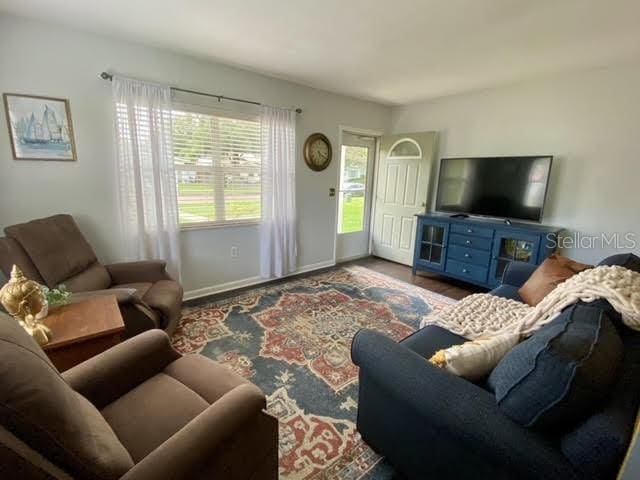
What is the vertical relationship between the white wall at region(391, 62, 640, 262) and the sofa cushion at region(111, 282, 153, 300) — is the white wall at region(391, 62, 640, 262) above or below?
above

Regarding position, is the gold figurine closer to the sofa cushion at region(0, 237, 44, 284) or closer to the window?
the sofa cushion at region(0, 237, 44, 284)

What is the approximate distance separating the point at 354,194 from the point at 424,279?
165cm

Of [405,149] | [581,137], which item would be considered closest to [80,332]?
[405,149]

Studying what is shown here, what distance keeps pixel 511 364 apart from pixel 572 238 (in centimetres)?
306

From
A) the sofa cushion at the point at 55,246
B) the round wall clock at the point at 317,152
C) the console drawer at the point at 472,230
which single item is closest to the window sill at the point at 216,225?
the sofa cushion at the point at 55,246

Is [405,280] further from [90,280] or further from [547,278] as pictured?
[90,280]

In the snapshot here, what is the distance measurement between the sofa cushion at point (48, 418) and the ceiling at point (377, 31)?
2149 millimetres

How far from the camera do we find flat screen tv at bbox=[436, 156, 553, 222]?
3.17 meters

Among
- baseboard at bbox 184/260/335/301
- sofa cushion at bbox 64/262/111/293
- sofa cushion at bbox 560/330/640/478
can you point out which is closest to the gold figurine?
sofa cushion at bbox 64/262/111/293

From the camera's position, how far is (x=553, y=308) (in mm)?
1343

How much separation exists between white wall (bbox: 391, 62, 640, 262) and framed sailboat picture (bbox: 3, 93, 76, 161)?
4.26 metres

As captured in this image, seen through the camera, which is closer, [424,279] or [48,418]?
[48,418]

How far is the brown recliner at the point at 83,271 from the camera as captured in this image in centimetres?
188

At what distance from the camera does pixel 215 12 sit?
200cm
